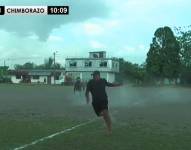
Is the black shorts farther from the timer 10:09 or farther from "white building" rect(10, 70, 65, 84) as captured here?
"white building" rect(10, 70, 65, 84)

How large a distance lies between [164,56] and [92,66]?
1262 inches

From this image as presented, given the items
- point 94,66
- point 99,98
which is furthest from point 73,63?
point 99,98

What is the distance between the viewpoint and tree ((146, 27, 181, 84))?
109 metres

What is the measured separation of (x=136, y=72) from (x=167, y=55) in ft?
49.0

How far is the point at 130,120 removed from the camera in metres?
19.8

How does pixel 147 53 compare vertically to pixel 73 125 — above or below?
above

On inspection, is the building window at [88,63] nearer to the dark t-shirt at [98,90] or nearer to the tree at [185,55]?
the tree at [185,55]

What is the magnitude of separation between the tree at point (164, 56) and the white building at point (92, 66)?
25.5m

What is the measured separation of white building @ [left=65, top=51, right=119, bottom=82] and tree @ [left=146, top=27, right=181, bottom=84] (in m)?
25.5

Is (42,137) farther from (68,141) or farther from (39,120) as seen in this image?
(39,120)

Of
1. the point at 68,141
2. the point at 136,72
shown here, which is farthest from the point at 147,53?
the point at 68,141

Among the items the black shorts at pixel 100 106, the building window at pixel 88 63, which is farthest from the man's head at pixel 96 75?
the building window at pixel 88 63

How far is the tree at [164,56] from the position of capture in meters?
109

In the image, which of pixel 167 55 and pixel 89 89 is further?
pixel 167 55
